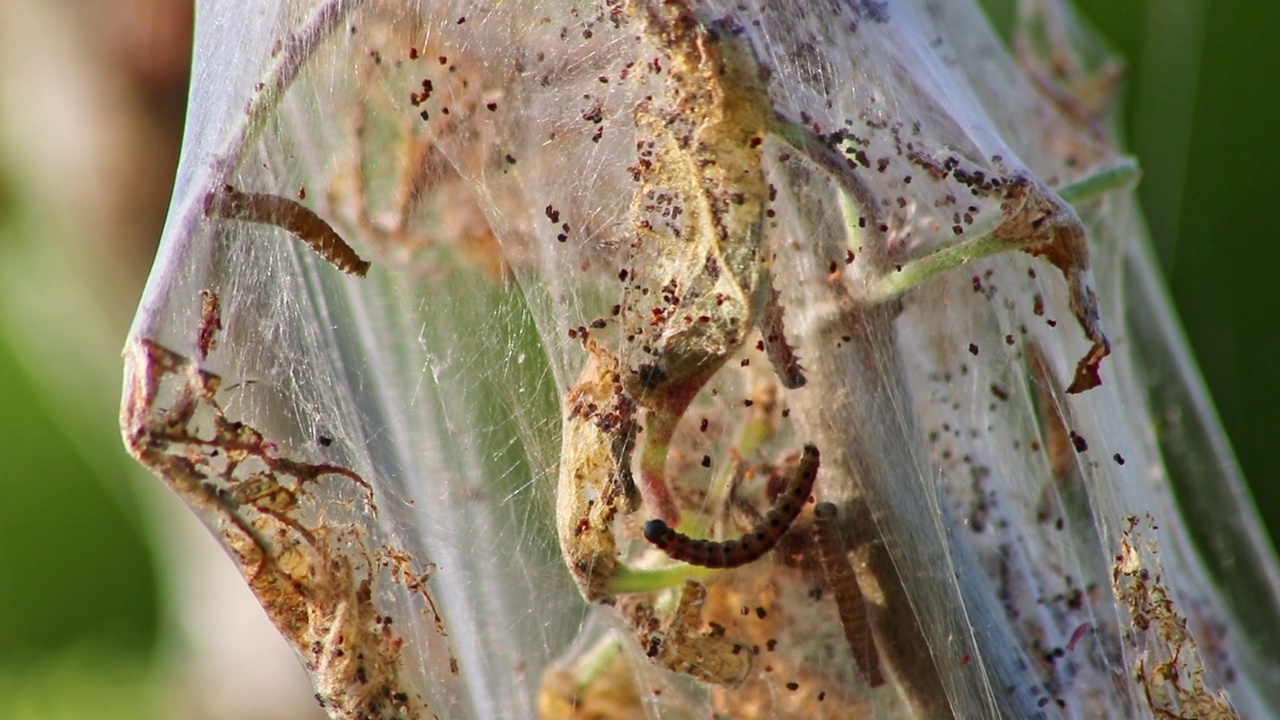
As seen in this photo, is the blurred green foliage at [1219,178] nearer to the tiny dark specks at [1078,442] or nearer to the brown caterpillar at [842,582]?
the tiny dark specks at [1078,442]

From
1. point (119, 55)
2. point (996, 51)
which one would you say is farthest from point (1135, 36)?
point (119, 55)

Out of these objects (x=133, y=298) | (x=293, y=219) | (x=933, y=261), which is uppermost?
(x=133, y=298)

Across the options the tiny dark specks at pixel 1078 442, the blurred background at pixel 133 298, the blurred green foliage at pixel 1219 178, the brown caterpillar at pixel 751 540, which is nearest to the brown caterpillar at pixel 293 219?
the brown caterpillar at pixel 751 540

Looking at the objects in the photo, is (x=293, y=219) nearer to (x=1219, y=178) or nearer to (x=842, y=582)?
(x=842, y=582)

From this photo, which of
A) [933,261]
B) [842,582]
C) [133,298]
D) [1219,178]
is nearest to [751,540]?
[842,582]

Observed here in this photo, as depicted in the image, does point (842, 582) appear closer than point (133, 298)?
Yes

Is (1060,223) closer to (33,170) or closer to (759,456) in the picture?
(759,456)

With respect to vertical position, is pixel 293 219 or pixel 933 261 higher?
pixel 293 219
